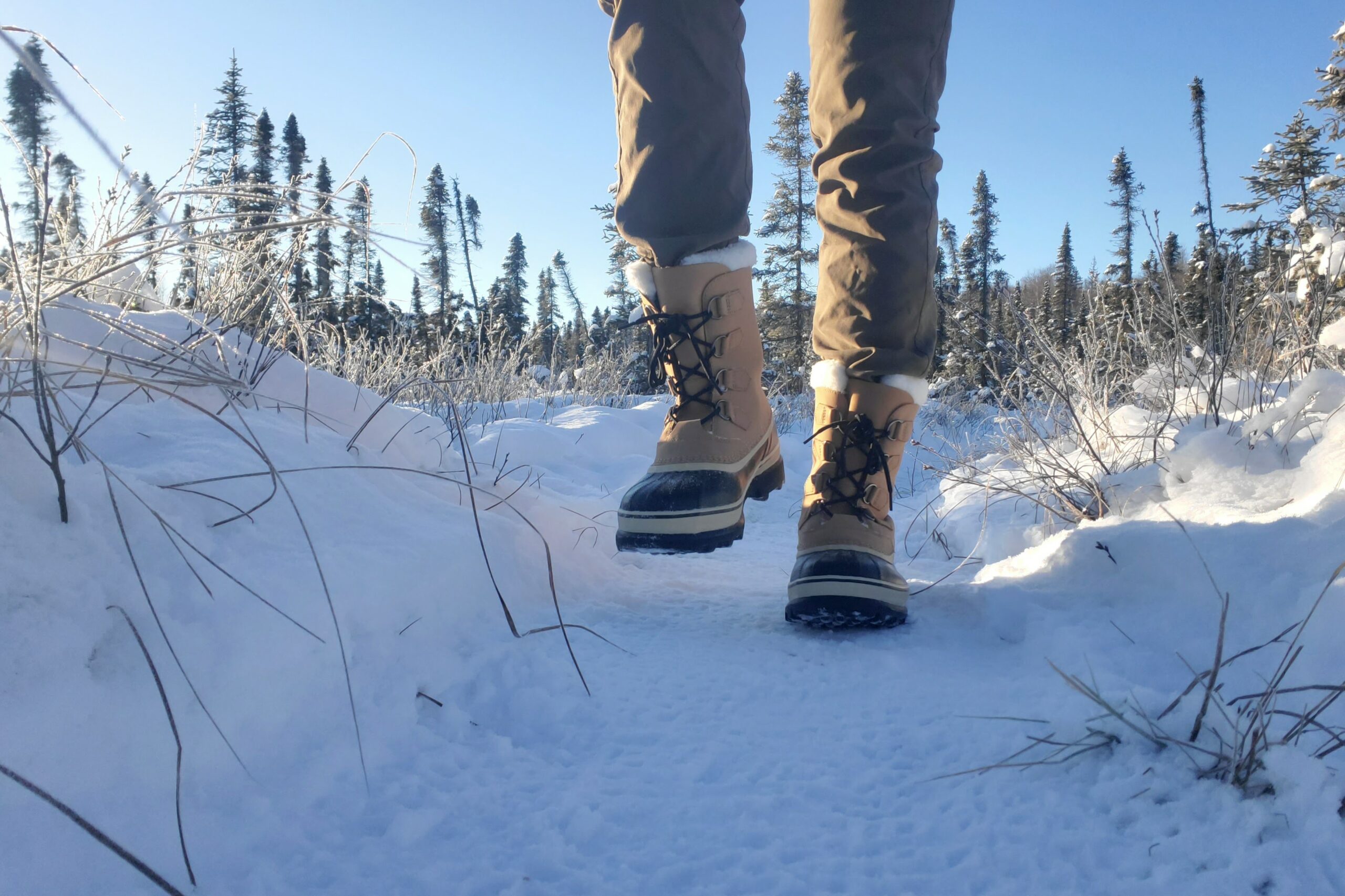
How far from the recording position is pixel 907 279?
137 centimetres

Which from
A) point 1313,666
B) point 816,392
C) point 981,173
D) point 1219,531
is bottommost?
point 1313,666

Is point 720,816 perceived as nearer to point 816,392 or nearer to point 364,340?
point 816,392

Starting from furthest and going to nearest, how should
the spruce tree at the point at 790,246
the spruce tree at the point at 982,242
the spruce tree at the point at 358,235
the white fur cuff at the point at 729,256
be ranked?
1. the spruce tree at the point at 982,242
2. the spruce tree at the point at 790,246
3. the white fur cuff at the point at 729,256
4. the spruce tree at the point at 358,235

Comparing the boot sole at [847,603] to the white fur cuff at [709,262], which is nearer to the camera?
the boot sole at [847,603]

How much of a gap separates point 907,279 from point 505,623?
0.99 m

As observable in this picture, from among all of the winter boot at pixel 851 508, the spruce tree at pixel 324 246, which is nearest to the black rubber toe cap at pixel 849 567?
the winter boot at pixel 851 508

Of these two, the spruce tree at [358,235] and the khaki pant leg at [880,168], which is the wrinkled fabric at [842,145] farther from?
the spruce tree at [358,235]

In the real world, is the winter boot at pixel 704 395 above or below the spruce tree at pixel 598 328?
below

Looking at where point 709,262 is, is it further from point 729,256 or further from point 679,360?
point 679,360

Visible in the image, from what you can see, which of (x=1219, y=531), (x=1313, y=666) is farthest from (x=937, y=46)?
(x=1313, y=666)

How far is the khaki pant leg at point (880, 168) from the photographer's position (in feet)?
4.32

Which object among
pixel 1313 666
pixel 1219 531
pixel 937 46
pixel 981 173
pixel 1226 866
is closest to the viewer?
pixel 1226 866

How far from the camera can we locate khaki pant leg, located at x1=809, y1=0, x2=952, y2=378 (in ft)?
4.32

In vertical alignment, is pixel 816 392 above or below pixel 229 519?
above
